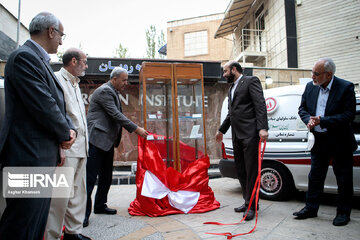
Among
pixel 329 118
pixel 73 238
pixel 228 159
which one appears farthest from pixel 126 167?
pixel 329 118

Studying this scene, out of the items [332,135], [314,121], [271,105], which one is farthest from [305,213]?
[271,105]

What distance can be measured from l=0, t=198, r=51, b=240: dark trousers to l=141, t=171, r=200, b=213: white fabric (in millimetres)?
2142

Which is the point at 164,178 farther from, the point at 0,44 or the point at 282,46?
the point at 0,44

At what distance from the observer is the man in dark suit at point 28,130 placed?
155cm

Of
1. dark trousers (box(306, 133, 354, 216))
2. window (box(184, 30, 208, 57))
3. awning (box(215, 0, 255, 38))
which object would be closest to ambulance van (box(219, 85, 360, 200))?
dark trousers (box(306, 133, 354, 216))

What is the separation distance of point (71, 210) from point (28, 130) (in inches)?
51.0

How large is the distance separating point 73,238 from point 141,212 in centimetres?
125

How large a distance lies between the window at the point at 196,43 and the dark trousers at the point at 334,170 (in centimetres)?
1872

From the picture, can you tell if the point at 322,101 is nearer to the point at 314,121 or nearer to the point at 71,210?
the point at 314,121

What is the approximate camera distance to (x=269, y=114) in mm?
4699

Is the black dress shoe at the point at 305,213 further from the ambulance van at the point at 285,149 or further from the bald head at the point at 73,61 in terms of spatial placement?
the bald head at the point at 73,61

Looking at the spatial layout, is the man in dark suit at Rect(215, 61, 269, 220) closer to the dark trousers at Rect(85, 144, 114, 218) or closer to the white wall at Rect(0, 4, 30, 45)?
the dark trousers at Rect(85, 144, 114, 218)

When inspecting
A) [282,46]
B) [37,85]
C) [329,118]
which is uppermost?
[282,46]

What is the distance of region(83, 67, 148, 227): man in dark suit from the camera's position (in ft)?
11.2
